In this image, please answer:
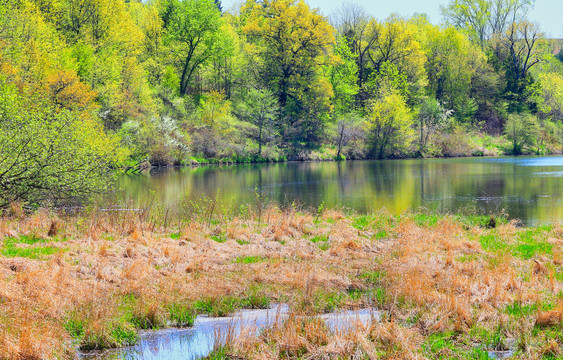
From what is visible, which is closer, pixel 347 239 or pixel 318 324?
pixel 318 324

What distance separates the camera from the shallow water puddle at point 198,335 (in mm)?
7387

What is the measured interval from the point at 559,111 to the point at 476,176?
194ft

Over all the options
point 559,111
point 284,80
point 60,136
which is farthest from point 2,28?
point 559,111

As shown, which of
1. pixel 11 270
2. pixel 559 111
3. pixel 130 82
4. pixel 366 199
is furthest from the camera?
pixel 559 111

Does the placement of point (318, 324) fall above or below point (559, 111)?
below

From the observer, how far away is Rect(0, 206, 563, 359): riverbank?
24.3 feet

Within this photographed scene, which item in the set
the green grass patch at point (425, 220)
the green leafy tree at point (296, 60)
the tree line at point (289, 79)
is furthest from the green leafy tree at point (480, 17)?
the green grass patch at point (425, 220)

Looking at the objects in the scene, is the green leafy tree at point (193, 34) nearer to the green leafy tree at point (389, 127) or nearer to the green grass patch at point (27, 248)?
the green leafy tree at point (389, 127)

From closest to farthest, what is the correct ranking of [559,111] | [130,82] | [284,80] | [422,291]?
[422,291]
[130,82]
[284,80]
[559,111]

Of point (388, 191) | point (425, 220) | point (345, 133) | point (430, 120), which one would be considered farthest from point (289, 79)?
point (425, 220)

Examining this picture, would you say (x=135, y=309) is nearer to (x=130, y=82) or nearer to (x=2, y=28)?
(x=2, y=28)

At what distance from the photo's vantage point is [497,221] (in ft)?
61.7

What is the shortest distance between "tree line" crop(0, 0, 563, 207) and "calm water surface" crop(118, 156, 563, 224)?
11117 millimetres

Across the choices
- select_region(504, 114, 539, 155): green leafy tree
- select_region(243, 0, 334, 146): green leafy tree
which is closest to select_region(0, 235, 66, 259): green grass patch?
select_region(243, 0, 334, 146): green leafy tree
